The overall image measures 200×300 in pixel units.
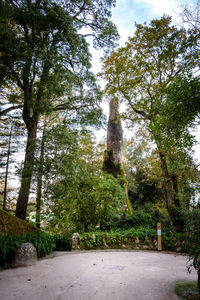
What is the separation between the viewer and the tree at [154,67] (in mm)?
8172

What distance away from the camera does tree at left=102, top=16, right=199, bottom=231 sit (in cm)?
817

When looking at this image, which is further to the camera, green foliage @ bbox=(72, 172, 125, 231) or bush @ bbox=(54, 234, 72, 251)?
green foliage @ bbox=(72, 172, 125, 231)

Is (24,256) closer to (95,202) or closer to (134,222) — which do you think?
(95,202)

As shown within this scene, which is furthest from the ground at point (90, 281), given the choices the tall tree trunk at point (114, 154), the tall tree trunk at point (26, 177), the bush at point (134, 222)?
the tall tree trunk at point (114, 154)

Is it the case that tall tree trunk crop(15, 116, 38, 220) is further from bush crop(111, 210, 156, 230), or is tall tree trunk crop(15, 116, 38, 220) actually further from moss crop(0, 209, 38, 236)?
bush crop(111, 210, 156, 230)

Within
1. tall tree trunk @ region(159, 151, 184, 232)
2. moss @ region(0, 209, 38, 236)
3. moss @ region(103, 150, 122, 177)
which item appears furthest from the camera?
moss @ region(103, 150, 122, 177)

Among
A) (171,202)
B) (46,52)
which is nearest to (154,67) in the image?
(46,52)

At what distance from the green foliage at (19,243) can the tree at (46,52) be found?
2028mm

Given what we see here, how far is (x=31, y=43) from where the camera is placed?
682 centimetres

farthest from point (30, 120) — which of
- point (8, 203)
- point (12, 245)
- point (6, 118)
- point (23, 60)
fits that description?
point (8, 203)

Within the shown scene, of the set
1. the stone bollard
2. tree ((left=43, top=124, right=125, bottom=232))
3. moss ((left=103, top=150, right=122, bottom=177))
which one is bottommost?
the stone bollard

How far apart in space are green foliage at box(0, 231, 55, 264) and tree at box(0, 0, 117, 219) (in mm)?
2028

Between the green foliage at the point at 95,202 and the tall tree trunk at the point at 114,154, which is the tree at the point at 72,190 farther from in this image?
the tall tree trunk at the point at 114,154

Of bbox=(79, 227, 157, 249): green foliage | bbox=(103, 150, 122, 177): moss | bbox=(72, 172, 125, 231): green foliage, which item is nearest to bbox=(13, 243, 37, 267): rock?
bbox=(79, 227, 157, 249): green foliage
